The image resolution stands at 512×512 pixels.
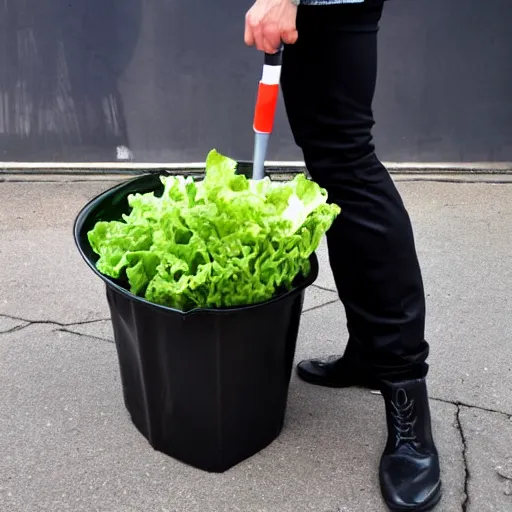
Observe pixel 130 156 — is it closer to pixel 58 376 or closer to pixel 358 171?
pixel 58 376

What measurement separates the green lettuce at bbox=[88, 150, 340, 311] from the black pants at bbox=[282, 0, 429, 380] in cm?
13

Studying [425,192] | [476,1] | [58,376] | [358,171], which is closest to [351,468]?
[358,171]

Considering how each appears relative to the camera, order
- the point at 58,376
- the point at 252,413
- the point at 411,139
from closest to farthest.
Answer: the point at 252,413 < the point at 58,376 < the point at 411,139

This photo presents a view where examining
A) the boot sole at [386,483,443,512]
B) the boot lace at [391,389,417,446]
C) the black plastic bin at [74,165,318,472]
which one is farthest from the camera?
the boot lace at [391,389,417,446]

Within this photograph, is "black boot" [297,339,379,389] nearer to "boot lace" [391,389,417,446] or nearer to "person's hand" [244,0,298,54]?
"boot lace" [391,389,417,446]

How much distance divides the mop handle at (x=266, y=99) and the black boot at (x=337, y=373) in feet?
2.45

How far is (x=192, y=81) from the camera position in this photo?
13.3 ft

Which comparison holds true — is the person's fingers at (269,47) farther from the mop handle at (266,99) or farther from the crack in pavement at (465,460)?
the crack in pavement at (465,460)

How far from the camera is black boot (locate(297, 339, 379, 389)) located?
228 centimetres

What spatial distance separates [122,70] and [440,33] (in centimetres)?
178

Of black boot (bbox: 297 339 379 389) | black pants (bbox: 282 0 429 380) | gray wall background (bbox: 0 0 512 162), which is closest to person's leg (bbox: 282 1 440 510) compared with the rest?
black pants (bbox: 282 0 429 380)

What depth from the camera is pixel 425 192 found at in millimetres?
4047

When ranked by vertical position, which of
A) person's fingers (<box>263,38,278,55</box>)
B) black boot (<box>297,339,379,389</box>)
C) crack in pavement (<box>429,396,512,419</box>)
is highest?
person's fingers (<box>263,38,278,55</box>)

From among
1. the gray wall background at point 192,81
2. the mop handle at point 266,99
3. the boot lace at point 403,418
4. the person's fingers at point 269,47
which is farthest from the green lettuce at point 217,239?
the gray wall background at point 192,81
